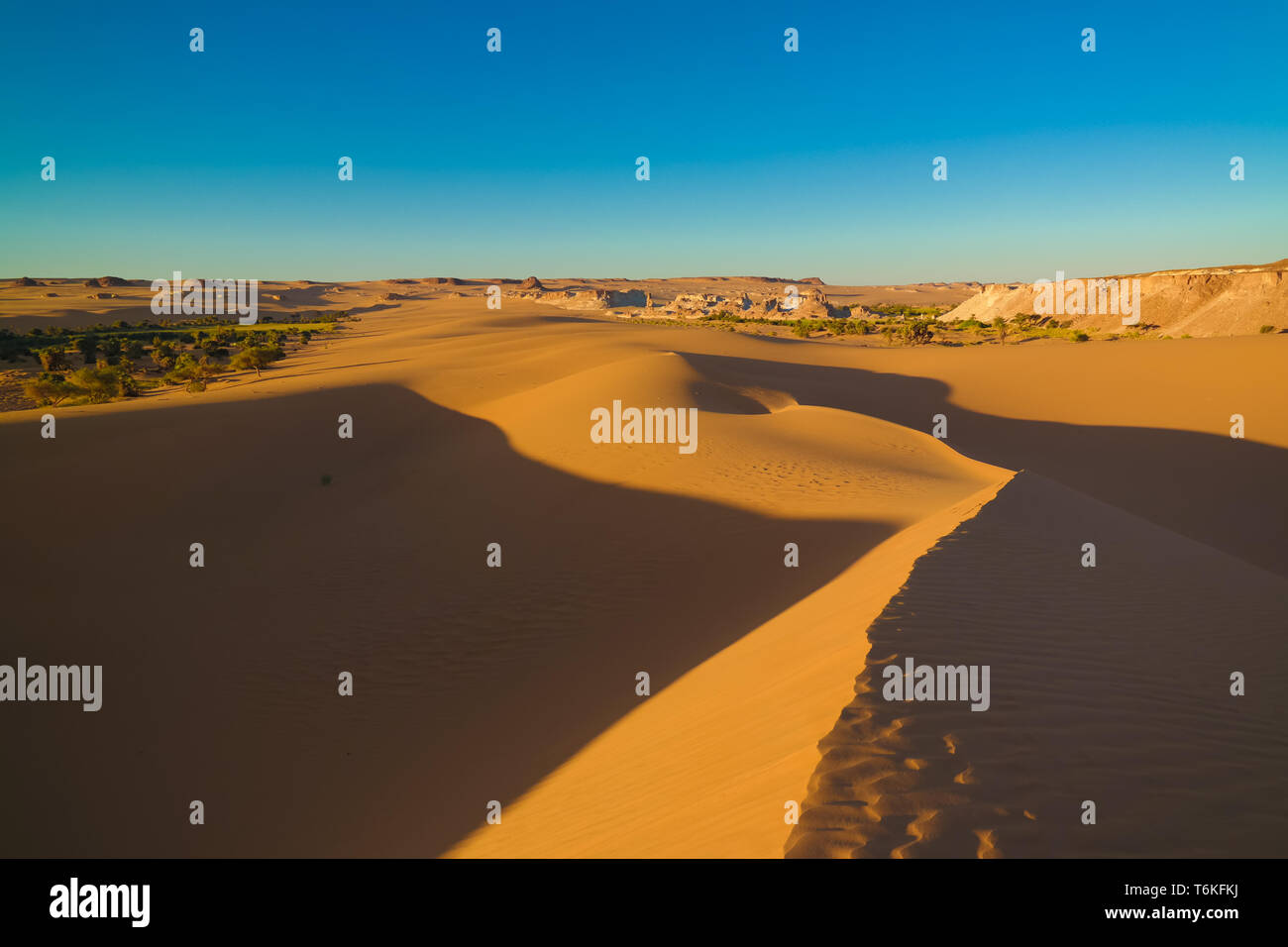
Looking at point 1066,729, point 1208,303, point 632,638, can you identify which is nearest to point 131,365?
point 632,638

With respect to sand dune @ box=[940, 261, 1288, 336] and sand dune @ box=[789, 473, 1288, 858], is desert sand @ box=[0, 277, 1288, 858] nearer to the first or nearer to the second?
sand dune @ box=[789, 473, 1288, 858]

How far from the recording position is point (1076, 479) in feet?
54.1

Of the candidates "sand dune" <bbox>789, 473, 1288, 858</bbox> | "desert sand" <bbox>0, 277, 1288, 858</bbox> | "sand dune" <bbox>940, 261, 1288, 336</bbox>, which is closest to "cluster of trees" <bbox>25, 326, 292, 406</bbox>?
"desert sand" <bbox>0, 277, 1288, 858</bbox>

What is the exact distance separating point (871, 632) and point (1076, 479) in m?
14.7

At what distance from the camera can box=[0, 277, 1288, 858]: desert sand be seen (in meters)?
3.44

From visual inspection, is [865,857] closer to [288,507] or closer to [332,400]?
[288,507]

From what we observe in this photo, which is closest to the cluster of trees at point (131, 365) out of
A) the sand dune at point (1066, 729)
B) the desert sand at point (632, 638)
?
the desert sand at point (632, 638)

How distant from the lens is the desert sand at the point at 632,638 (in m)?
3.44

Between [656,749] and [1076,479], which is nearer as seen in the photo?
[656,749]

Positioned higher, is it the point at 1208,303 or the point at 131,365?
the point at 1208,303

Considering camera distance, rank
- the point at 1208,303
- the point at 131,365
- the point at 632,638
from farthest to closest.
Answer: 1. the point at 1208,303
2. the point at 131,365
3. the point at 632,638

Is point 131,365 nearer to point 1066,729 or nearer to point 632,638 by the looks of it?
point 632,638

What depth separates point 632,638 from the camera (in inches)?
311
